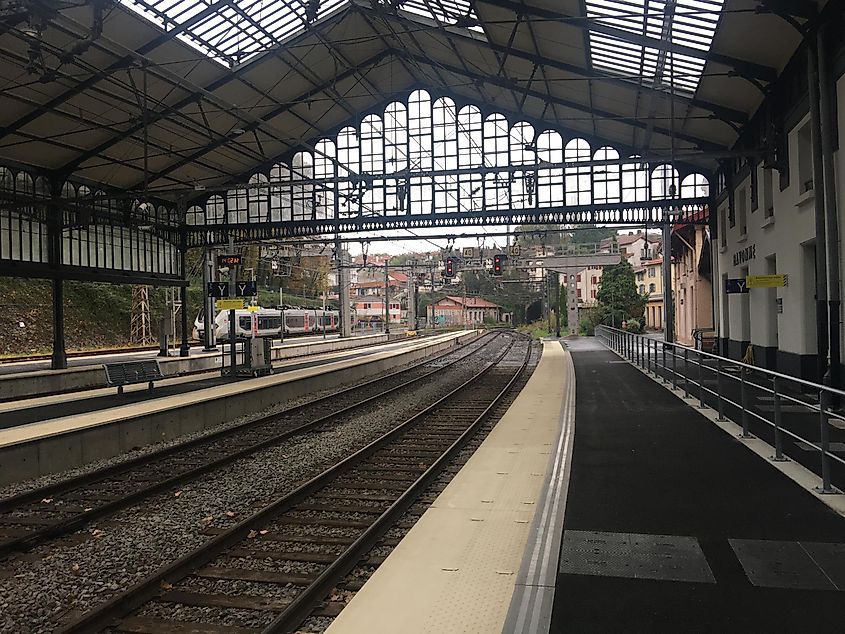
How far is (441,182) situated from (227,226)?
348 inches

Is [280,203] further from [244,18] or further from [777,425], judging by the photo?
[777,425]

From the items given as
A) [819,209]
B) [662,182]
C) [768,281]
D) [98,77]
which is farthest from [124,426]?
[662,182]

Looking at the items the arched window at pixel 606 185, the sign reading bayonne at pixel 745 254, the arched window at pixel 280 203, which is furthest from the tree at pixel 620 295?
the arched window at pixel 280 203

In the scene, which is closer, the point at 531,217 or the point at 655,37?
the point at 655,37

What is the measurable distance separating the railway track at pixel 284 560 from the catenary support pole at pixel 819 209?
741cm

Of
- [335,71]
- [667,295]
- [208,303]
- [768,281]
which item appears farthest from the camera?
[208,303]

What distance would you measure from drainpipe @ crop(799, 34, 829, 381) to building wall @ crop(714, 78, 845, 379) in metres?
0.29

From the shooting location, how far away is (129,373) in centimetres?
1568

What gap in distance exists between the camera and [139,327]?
44.5m

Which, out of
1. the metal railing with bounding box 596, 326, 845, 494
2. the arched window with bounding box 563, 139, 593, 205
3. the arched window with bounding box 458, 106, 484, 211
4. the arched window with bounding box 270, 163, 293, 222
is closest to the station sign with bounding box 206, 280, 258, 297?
the arched window with bounding box 270, 163, 293, 222

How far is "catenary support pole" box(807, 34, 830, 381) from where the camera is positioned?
12.1 m

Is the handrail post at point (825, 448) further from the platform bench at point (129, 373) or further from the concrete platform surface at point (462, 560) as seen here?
the platform bench at point (129, 373)

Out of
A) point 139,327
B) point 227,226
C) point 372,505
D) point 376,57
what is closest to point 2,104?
point 227,226

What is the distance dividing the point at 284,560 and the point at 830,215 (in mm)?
10595
